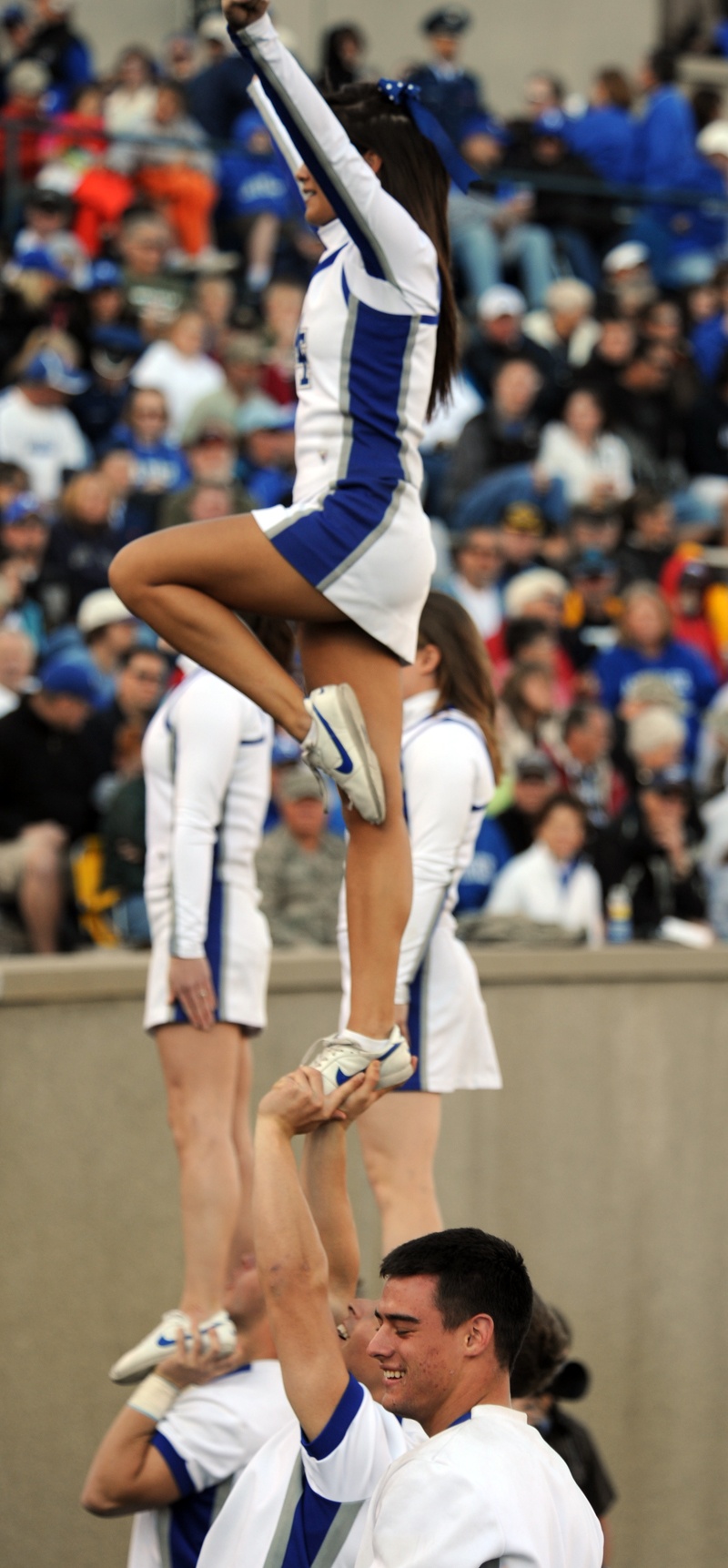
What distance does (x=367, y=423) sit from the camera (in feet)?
11.6

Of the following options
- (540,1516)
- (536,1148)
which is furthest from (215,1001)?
(536,1148)

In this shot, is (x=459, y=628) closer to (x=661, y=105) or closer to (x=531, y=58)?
(x=661, y=105)

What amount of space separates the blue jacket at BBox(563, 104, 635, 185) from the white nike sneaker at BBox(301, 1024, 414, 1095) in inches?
429

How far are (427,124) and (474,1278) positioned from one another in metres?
1.92

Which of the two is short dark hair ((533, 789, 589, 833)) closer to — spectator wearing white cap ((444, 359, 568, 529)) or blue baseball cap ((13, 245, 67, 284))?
spectator wearing white cap ((444, 359, 568, 529))

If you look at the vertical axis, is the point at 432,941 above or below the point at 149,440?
below

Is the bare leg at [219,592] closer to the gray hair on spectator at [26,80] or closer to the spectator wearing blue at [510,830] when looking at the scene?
the spectator wearing blue at [510,830]

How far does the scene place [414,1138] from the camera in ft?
14.1

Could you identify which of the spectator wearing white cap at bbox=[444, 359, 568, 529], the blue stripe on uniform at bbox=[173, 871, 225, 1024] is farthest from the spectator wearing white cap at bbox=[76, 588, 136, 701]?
the blue stripe on uniform at bbox=[173, 871, 225, 1024]

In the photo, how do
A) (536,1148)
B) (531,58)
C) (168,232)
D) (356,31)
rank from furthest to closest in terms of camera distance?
(531,58)
(356,31)
(168,232)
(536,1148)

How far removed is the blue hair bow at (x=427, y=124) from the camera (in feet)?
11.6

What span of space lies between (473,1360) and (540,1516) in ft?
0.84

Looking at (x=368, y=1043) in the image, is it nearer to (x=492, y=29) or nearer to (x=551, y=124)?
(x=551, y=124)

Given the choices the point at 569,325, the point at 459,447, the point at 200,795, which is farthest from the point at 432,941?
the point at 569,325
